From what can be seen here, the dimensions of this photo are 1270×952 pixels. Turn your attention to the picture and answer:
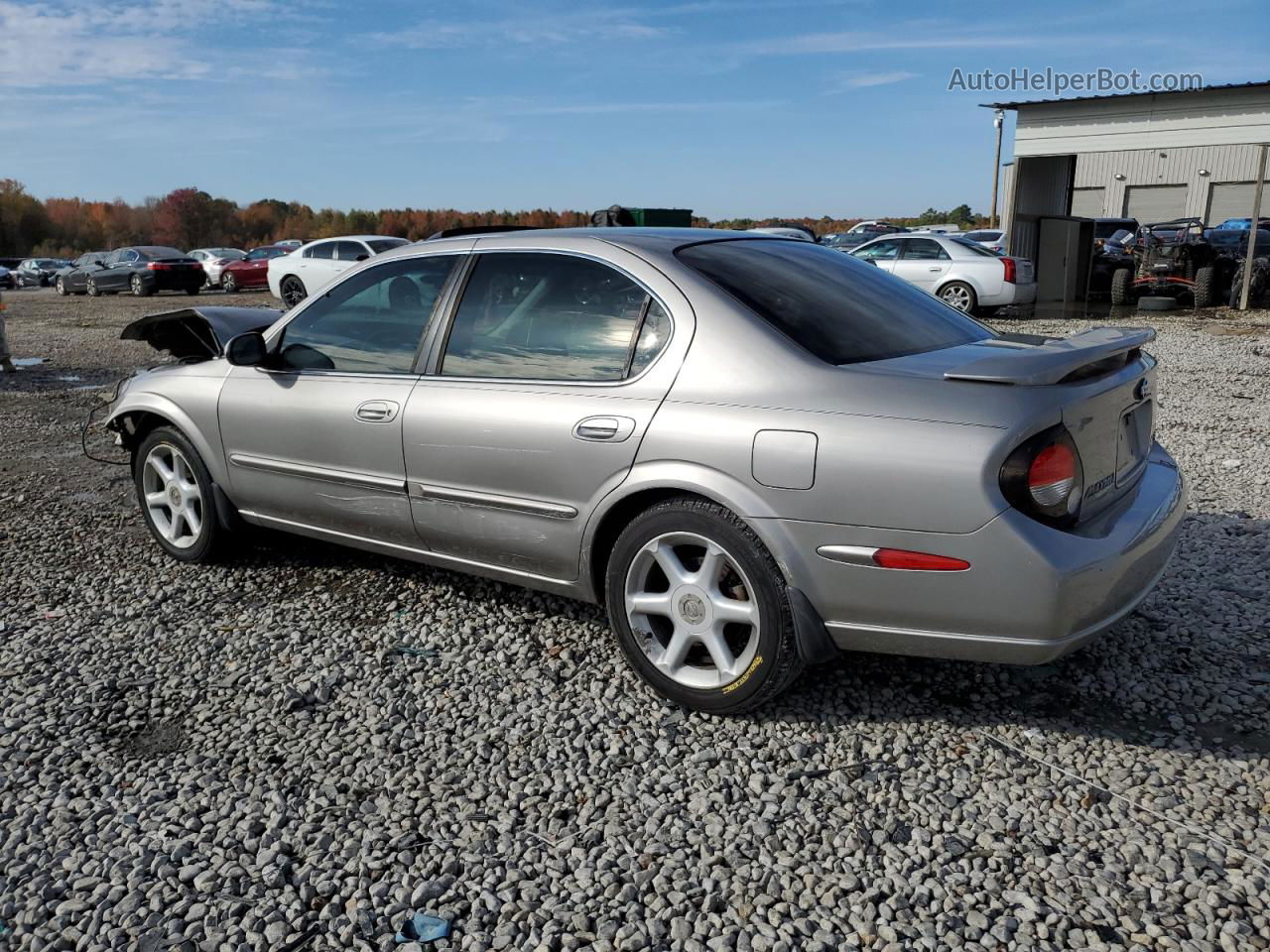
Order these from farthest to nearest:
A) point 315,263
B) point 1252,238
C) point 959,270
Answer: point 315,263 < point 1252,238 < point 959,270

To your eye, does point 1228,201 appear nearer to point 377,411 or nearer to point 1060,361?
point 1060,361

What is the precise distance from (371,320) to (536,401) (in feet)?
3.45

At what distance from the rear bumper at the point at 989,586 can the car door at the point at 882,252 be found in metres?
14.7

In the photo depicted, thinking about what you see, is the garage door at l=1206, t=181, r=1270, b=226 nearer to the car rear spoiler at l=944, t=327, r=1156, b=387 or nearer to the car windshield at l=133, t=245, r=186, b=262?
the car windshield at l=133, t=245, r=186, b=262

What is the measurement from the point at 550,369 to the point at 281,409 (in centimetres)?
140

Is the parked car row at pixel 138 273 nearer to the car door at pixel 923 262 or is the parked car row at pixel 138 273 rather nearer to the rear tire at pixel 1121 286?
the car door at pixel 923 262

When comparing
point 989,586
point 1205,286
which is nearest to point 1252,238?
point 1205,286

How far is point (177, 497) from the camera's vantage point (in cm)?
494

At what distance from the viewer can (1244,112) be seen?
92.5 feet


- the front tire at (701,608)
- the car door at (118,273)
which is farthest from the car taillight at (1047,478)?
the car door at (118,273)

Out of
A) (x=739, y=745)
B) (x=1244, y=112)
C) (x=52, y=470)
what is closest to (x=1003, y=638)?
(x=739, y=745)

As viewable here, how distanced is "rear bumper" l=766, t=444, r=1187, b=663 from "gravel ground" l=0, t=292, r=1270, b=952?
42cm

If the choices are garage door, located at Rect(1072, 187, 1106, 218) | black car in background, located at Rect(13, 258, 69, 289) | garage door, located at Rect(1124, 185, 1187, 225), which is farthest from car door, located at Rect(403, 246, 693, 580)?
black car in background, located at Rect(13, 258, 69, 289)

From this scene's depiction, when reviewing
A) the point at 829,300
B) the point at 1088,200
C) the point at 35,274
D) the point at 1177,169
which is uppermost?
the point at 1177,169
